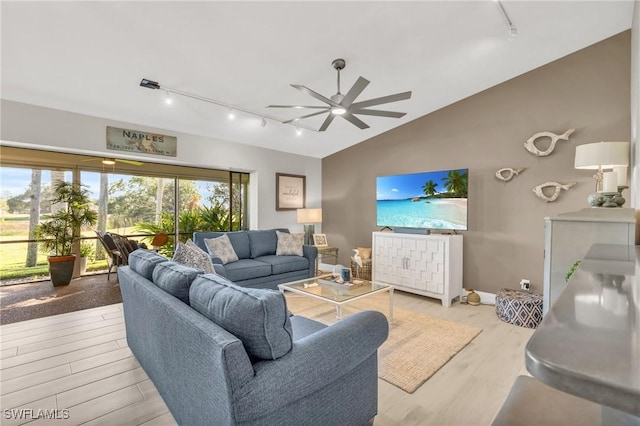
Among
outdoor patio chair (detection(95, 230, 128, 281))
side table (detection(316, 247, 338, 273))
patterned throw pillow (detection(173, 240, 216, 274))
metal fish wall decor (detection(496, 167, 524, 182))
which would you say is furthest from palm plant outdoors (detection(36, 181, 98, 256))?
metal fish wall decor (detection(496, 167, 524, 182))

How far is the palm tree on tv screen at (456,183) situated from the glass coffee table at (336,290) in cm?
173

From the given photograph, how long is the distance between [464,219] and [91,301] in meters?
5.04

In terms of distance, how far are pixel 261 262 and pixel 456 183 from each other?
290 cm

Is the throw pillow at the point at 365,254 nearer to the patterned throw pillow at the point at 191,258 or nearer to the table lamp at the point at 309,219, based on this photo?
the table lamp at the point at 309,219

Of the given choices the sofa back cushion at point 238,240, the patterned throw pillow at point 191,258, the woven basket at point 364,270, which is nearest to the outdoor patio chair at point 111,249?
the sofa back cushion at point 238,240

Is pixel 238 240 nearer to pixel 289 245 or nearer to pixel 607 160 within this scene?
pixel 289 245

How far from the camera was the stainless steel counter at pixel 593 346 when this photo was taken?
0.94 ft

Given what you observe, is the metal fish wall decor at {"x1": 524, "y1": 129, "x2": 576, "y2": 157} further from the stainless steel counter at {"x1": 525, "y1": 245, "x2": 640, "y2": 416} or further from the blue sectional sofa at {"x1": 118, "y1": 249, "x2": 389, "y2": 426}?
the stainless steel counter at {"x1": 525, "y1": 245, "x2": 640, "y2": 416}

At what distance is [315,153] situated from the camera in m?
6.17

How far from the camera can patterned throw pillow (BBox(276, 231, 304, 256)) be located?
15.8ft

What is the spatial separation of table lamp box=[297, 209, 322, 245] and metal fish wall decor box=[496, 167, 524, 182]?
3062mm

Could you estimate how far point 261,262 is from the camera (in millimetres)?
4363

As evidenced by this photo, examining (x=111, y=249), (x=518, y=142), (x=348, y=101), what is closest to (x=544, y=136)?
(x=518, y=142)

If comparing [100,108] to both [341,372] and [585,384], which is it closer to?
[341,372]
